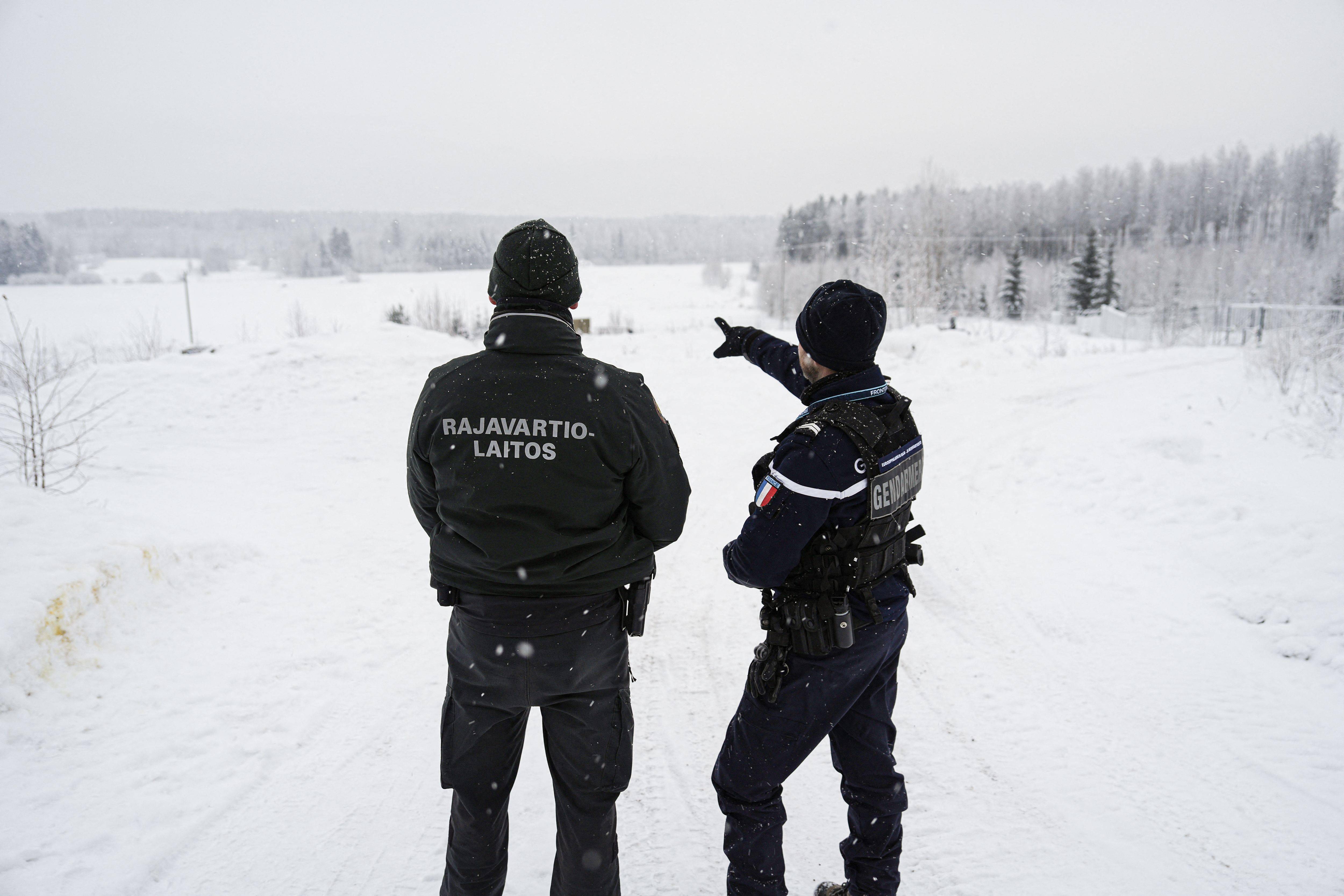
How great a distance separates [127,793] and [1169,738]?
5.25 m

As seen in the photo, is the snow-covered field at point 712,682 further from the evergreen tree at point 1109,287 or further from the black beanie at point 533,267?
the evergreen tree at point 1109,287

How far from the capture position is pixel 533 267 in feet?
6.95

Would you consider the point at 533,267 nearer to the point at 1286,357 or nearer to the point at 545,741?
the point at 545,741

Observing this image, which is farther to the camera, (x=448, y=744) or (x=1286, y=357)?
(x=1286, y=357)

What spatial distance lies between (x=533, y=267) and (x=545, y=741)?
4.83ft

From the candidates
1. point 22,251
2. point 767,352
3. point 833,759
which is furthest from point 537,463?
point 22,251

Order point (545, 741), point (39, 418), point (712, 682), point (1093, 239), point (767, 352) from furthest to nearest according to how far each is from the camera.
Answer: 1. point (1093, 239)
2. point (39, 418)
3. point (712, 682)
4. point (767, 352)
5. point (545, 741)

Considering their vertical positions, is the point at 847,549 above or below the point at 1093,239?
below

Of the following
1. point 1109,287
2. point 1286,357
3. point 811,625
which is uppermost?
point 1109,287

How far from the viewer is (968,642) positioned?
4691 mm

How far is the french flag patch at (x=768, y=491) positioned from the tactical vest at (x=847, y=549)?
0.28 feet

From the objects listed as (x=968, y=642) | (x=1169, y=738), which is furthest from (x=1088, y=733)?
(x=968, y=642)

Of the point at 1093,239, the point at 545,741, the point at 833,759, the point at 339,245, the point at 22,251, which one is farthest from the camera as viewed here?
the point at 339,245

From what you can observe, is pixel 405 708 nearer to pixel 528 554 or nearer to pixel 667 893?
pixel 667 893
